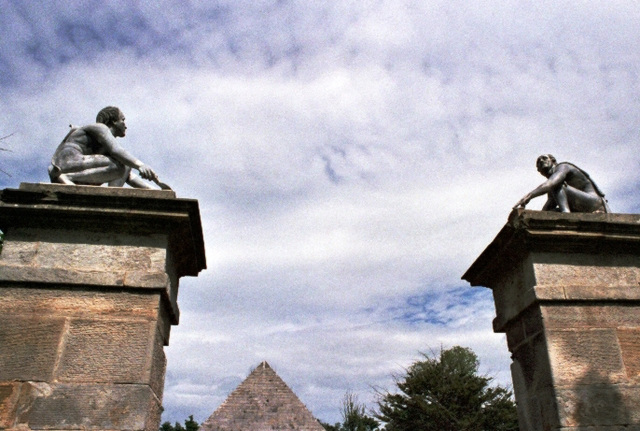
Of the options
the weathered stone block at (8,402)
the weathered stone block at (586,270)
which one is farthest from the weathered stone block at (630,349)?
the weathered stone block at (8,402)

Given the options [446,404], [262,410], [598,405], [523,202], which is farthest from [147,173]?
[446,404]

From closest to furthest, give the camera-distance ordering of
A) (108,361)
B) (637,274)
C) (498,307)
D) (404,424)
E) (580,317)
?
(108,361) → (580,317) → (637,274) → (498,307) → (404,424)

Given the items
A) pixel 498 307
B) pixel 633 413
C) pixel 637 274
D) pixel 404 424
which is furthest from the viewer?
pixel 404 424

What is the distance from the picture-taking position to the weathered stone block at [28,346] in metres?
3.38

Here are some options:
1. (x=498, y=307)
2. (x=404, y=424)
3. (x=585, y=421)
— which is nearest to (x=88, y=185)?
(x=498, y=307)

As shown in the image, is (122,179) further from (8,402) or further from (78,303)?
(8,402)

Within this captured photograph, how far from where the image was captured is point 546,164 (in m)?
4.82

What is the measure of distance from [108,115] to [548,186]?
3.78 m

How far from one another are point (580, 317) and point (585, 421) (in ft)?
2.40

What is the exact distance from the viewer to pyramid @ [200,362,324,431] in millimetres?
23344

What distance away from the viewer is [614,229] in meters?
4.16

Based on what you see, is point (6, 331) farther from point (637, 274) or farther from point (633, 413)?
point (637, 274)

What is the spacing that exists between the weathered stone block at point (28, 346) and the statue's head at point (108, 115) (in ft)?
5.76

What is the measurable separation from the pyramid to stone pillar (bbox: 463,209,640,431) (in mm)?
20864
